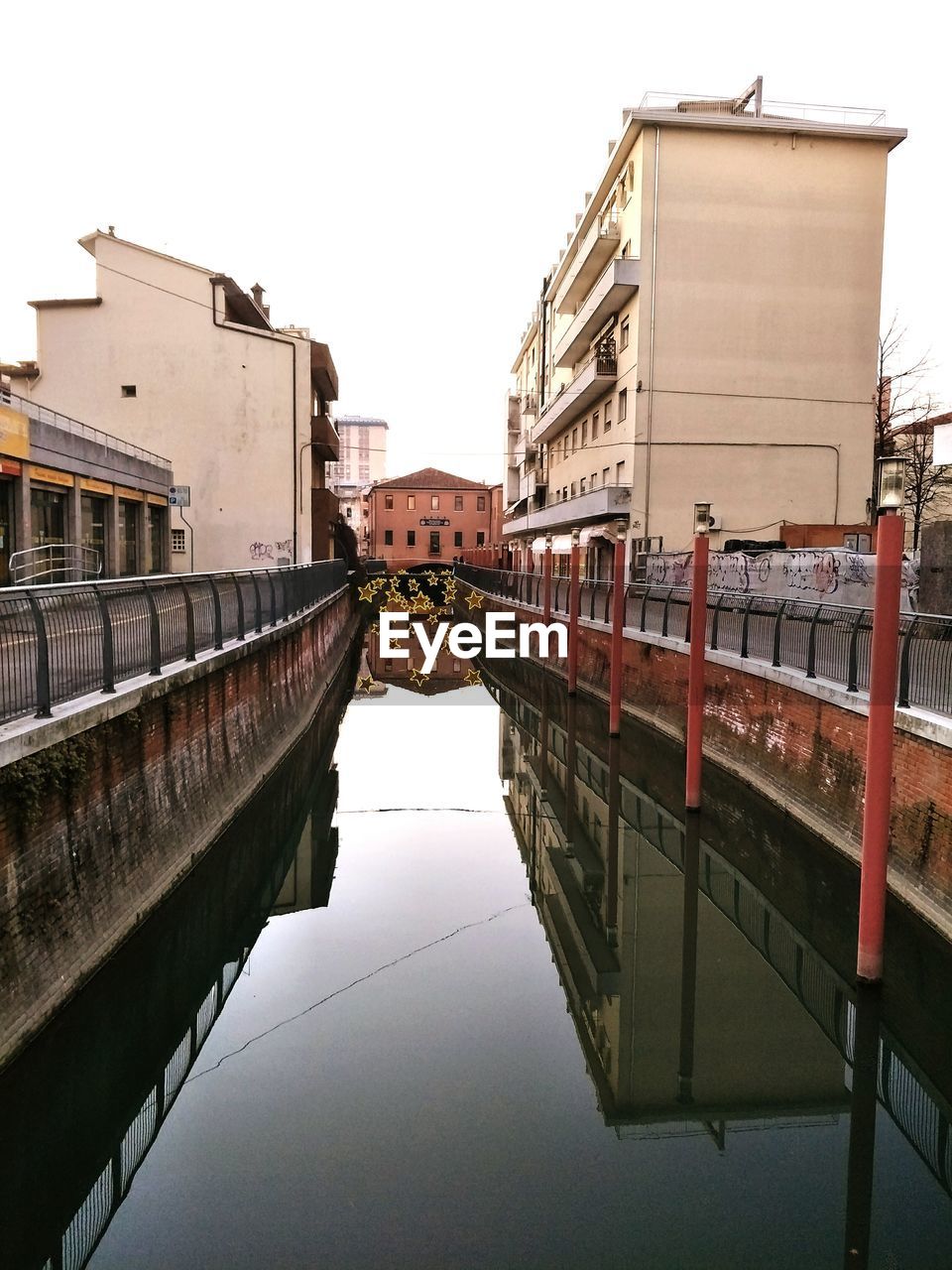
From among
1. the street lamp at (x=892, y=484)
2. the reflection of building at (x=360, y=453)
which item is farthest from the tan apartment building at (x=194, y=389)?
the reflection of building at (x=360, y=453)

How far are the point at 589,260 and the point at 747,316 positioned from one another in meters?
6.94

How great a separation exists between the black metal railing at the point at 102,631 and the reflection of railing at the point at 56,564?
6119 mm

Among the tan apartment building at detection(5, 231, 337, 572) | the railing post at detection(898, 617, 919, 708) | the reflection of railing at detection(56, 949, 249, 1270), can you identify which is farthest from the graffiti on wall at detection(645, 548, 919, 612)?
the tan apartment building at detection(5, 231, 337, 572)

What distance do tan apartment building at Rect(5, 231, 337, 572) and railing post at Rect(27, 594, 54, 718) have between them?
895 inches

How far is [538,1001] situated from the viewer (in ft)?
25.0

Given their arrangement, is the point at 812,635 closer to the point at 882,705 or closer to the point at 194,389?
the point at 882,705

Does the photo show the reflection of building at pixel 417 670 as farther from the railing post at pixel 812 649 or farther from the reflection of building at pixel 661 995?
the railing post at pixel 812 649

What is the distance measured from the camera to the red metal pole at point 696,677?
11133mm

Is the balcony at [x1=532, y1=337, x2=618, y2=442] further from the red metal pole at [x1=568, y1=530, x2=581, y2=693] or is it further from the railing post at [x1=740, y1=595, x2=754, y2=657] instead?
the railing post at [x1=740, y1=595, x2=754, y2=657]

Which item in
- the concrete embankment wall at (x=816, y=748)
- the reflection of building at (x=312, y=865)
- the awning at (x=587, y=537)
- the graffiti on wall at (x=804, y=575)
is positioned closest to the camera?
the concrete embankment wall at (x=816, y=748)

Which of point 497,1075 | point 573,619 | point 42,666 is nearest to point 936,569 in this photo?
point 497,1075

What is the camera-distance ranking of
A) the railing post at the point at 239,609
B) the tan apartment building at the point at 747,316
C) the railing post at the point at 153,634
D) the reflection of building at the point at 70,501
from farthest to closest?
1. the tan apartment building at the point at 747,316
2. the reflection of building at the point at 70,501
3. the railing post at the point at 239,609
4. the railing post at the point at 153,634

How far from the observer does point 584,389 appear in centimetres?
3023

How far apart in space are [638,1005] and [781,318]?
2272 cm
